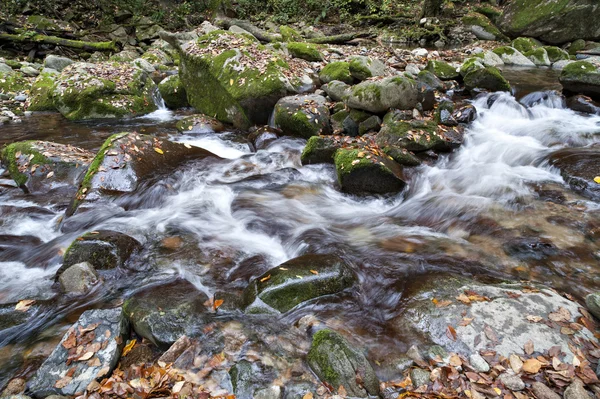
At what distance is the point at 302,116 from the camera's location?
8438 mm

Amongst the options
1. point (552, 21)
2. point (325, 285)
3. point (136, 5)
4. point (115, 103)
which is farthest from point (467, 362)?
point (136, 5)

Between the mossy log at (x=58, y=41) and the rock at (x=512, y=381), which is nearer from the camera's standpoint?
the rock at (x=512, y=381)

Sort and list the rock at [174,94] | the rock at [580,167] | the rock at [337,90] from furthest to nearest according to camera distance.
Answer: the rock at [174,94] < the rock at [337,90] < the rock at [580,167]

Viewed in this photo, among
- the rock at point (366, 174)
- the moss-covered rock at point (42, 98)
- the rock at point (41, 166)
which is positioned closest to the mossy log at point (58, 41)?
the moss-covered rock at point (42, 98)

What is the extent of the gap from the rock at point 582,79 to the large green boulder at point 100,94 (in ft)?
39.2

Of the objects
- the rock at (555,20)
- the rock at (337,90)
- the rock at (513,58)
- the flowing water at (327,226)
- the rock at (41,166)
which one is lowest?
the flowing water at (327,226)

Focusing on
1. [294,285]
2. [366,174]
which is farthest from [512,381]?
[366,174]

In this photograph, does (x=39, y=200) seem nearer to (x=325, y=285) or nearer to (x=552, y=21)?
(x=325, y=285)

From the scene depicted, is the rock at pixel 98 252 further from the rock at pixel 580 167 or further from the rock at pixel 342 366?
the rock at pixel 580 167

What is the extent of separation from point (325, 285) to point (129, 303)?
2.14 m

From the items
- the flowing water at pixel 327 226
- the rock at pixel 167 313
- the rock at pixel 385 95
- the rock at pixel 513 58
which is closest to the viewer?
the rock at pixel 167 313

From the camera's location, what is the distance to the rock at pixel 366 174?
6.45 meters

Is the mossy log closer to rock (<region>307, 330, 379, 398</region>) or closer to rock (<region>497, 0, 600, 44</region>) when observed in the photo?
rock (<region>497, 0, 600, 44</region>)

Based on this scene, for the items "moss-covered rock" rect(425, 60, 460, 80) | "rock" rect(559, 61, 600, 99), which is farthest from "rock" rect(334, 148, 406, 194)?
"rock" rect(559, 61, 600, 99)
